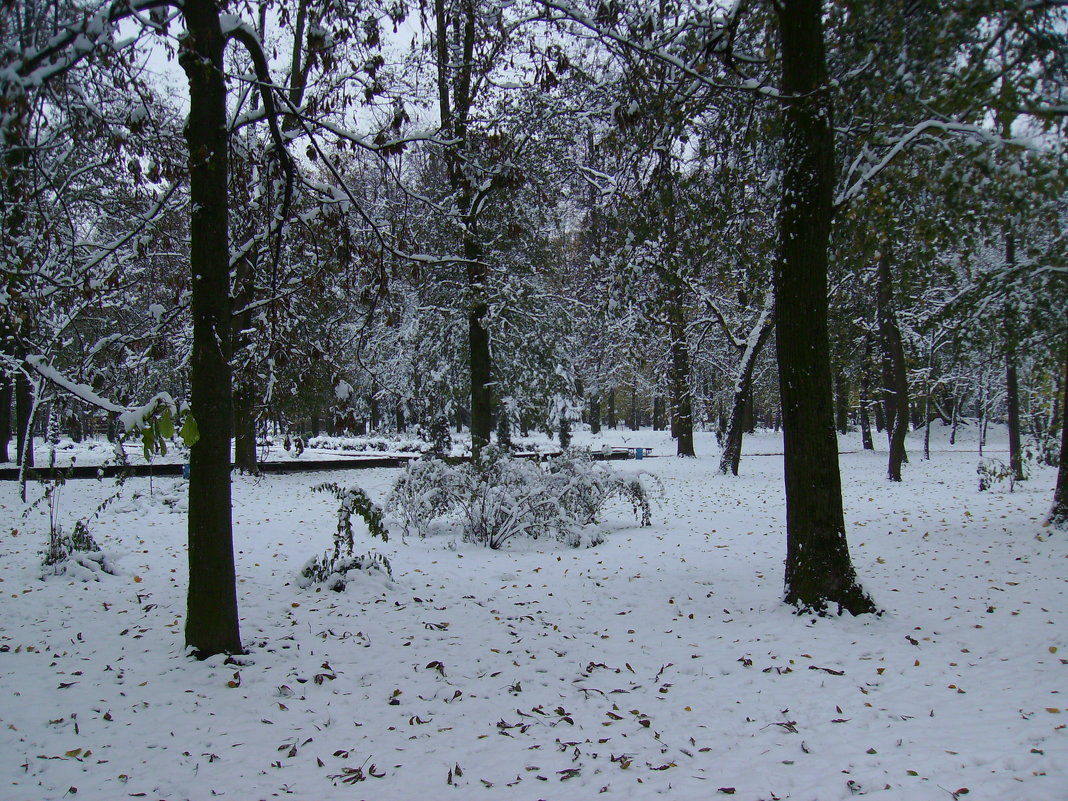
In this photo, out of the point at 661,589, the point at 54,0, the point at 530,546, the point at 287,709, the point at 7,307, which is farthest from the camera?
the point at 530,546

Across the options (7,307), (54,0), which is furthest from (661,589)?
(54,0)

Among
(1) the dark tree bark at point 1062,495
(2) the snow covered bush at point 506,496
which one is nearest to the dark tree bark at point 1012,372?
(1) the dark tree bark at point 1062,495

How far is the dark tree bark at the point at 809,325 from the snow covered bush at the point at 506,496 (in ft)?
12.3

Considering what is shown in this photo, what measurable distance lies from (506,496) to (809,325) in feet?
15.3

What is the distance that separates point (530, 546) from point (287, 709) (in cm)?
504

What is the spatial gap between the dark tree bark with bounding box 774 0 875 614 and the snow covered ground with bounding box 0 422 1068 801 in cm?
46

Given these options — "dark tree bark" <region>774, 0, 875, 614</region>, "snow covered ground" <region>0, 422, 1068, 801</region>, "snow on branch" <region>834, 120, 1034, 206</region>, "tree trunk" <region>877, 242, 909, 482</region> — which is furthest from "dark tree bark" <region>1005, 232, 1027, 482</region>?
"dark tree bark" <region>774, 0, 875, 614</region>

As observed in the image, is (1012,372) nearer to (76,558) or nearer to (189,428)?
(189,428)

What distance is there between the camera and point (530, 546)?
347 inches

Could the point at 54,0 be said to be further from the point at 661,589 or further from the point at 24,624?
the point at 661,589

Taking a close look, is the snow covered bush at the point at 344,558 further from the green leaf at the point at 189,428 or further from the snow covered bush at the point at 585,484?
the green leaf at the point at 189,428

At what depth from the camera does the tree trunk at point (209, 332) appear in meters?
4.30

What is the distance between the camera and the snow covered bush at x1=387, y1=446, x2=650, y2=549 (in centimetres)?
869

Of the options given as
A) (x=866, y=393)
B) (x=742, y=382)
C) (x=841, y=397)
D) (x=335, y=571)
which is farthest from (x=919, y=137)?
(x=841, y=397)
